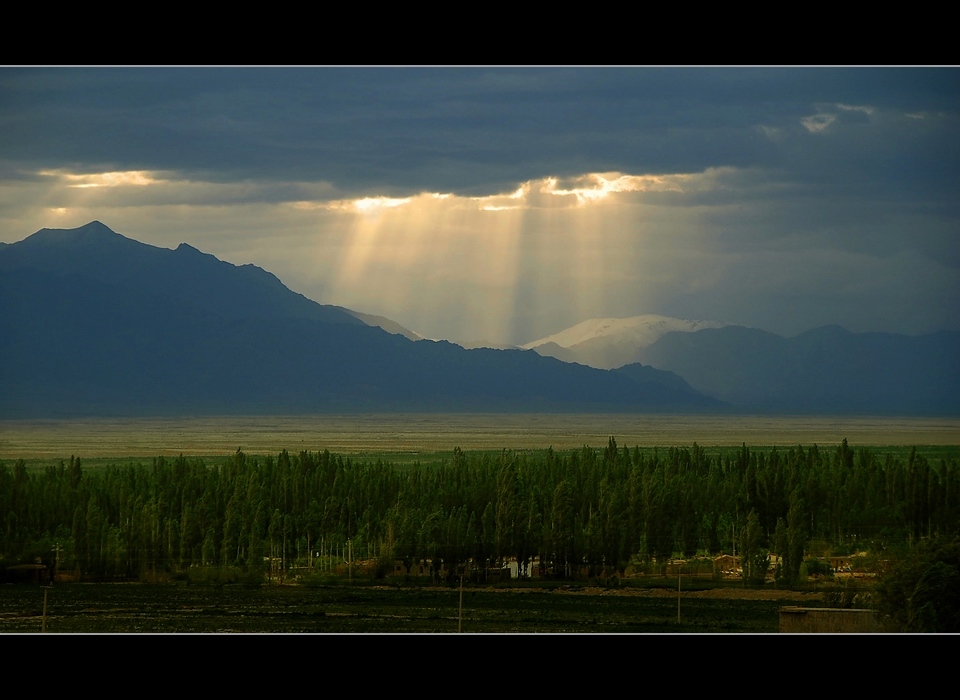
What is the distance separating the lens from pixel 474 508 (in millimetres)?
9633

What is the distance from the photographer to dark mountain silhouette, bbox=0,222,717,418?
9.75 m

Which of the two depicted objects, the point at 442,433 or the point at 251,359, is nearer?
the point at 442,433

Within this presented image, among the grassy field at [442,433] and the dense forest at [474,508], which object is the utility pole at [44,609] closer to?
the dense forest at [474,508]

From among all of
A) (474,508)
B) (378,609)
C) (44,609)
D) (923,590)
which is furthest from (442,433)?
(923,590)

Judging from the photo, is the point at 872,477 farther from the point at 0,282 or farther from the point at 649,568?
the point at 0,282

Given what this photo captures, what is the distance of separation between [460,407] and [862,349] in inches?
144

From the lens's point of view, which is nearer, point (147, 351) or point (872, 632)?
point (872, 632)

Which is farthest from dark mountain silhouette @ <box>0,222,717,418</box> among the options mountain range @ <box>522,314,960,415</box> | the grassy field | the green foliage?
the green foliage

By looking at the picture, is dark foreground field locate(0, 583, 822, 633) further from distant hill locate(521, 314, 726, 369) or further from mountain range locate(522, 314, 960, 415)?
distant hill locate(521, 314, 726, 369)

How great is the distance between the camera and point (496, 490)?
9641mm

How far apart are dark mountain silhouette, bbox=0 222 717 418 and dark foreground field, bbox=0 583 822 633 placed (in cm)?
164

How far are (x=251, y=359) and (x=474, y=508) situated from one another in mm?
2534

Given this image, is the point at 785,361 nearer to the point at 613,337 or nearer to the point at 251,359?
the point at 613,337

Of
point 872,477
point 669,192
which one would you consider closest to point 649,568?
point 872,477
